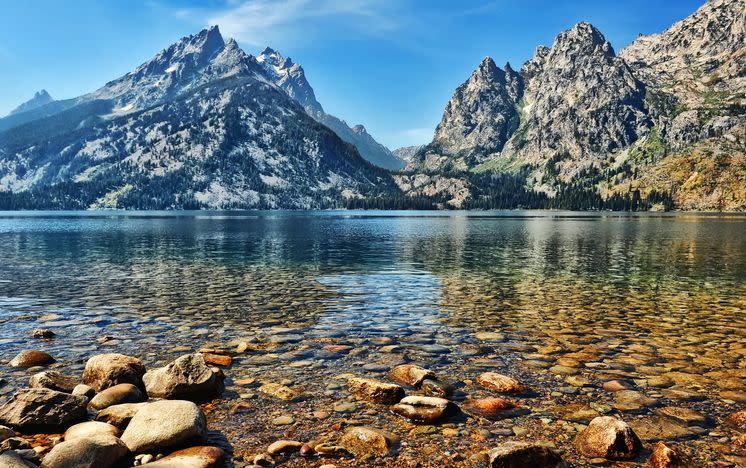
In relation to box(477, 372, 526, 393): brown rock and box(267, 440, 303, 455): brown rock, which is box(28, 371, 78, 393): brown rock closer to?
box(267, 440, 303, 455): brown rock

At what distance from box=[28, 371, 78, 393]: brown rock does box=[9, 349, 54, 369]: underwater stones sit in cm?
353

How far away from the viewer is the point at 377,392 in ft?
46.5

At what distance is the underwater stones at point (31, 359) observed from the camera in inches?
670

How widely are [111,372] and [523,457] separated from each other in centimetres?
1247

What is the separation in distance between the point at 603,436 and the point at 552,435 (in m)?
1.22

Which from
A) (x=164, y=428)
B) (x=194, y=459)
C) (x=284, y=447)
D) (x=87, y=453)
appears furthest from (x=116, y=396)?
(x=284, y=447)

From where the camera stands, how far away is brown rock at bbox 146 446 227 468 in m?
9.59

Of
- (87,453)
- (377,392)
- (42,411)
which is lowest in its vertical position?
(377,392)

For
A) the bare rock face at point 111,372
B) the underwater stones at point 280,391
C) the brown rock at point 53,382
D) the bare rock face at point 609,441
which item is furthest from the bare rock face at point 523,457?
the brown rock at point 53,382

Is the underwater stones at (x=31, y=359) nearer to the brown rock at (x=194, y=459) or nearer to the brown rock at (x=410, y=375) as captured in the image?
the brown rock at (x=194, y=459)

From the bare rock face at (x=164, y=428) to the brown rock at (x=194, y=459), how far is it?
1.46 ft

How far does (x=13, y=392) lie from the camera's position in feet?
47.4

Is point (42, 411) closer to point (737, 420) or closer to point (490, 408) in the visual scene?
point (490, 408)

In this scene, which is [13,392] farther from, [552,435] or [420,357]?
[552,435]
